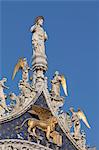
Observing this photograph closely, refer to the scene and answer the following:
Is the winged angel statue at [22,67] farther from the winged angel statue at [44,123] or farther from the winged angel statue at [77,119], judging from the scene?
the winged angel statue at [77,119]

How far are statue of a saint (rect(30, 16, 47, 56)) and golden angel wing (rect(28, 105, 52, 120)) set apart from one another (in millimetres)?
1228

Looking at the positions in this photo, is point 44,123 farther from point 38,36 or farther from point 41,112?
point 38,36

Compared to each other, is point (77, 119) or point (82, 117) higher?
point (82, 117)

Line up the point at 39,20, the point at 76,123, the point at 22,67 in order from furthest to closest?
the point at 39,20 → the point at 76,123 → the point at 22,67

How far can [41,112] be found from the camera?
41.5 feet

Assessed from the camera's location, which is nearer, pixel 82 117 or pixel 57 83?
pixel 57 83

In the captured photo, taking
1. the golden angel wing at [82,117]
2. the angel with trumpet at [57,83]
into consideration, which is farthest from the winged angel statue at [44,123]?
the golden angel wing at [82,117]

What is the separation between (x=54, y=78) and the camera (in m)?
13.5

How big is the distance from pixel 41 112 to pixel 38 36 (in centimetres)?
171

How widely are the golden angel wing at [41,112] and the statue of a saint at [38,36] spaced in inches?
48.4

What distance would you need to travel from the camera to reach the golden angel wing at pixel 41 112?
12559 millimetres

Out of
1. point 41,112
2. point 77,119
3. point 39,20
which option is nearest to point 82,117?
point 77,119

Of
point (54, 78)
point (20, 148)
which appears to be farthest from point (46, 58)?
point (20, 148)

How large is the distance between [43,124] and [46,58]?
1.47 metres
